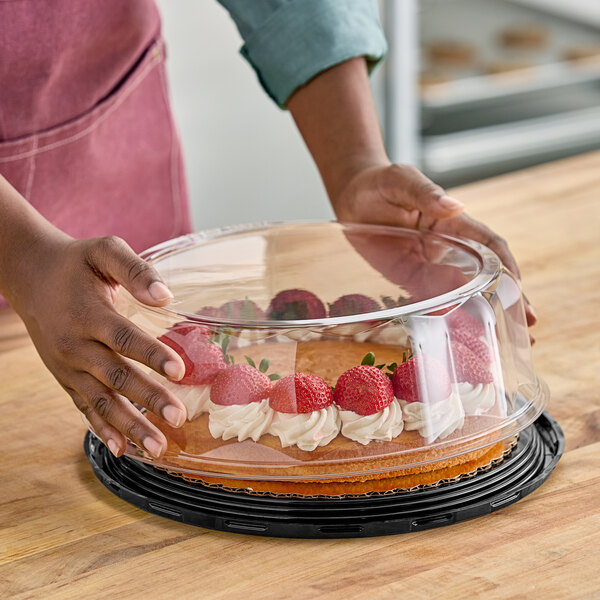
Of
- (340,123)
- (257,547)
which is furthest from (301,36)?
(257,547)

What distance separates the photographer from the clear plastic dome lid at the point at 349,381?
706mm

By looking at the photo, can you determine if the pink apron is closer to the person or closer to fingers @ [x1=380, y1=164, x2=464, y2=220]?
the person

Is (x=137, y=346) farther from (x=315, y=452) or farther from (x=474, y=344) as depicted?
(x=474, y=344)

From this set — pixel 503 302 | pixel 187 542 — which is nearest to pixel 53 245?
pixel 187 542

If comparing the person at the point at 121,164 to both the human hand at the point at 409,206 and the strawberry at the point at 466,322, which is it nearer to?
the human hand at the point at 409,206

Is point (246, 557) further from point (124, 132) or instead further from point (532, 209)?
point (532, 209)

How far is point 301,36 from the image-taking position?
1.15m

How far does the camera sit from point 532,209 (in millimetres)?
1556

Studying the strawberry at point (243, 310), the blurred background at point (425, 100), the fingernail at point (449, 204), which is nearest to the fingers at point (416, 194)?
the fingernail at point (449, 204)

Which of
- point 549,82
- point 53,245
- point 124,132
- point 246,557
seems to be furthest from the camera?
point 549,82

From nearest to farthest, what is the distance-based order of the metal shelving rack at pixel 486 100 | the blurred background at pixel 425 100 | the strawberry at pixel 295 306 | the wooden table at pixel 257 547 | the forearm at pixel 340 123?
the wooden table at pixel 257 547
the strawberry at pixel 295 306
the forearm at pixel 340 123
the blurred background at pixel 425 100
the metal shelving rack at pixel 486 100

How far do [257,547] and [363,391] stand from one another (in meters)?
0.14

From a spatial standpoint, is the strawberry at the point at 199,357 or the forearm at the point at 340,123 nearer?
the strawberry at the point at 199,357

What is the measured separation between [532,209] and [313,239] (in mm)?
714
